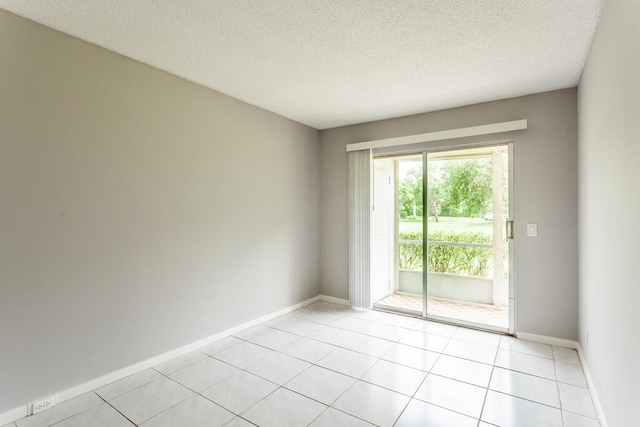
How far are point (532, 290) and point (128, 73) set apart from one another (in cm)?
439

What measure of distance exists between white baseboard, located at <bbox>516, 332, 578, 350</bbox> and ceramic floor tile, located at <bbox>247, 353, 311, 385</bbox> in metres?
2.35

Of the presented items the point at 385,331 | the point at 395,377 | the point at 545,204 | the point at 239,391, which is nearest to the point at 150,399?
the point at 239,391

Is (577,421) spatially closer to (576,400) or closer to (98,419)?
(576,400)

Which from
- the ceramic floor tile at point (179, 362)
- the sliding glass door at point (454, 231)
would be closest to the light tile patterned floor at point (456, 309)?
the sliding glass door at point (454, 231)

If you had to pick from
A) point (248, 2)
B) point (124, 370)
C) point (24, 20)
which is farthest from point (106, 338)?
point (248, 2)

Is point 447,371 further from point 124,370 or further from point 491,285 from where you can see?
point 124,370

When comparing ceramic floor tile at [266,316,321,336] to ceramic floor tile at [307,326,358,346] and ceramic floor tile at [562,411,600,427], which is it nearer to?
ceramic floor tile at [307,326,358,346]

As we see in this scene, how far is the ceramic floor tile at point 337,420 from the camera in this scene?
2.00 metres

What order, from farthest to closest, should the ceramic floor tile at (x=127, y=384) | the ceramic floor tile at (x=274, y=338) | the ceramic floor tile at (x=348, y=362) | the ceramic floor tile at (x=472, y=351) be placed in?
1. the ceramic floor tile at (x=274, y=338)
2. the ceramic floor tile at (x=472, y=351)
3. the ceramic floor tile at (x=348, y=362)
4. the ceramic floor tile at (x=127, y=384)

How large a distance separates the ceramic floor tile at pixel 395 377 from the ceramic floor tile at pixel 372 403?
0.25 ft

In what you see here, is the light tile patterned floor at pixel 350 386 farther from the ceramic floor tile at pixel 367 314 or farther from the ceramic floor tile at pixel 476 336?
the ceramic floor tile at pixel 367 314

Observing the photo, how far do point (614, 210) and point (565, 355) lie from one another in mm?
1925

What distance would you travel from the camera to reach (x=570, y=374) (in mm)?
2600

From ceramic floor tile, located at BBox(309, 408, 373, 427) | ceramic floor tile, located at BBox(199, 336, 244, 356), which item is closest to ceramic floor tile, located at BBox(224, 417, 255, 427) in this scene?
ceramic floor tile, located at BBox(309, 408, 373, 427)
